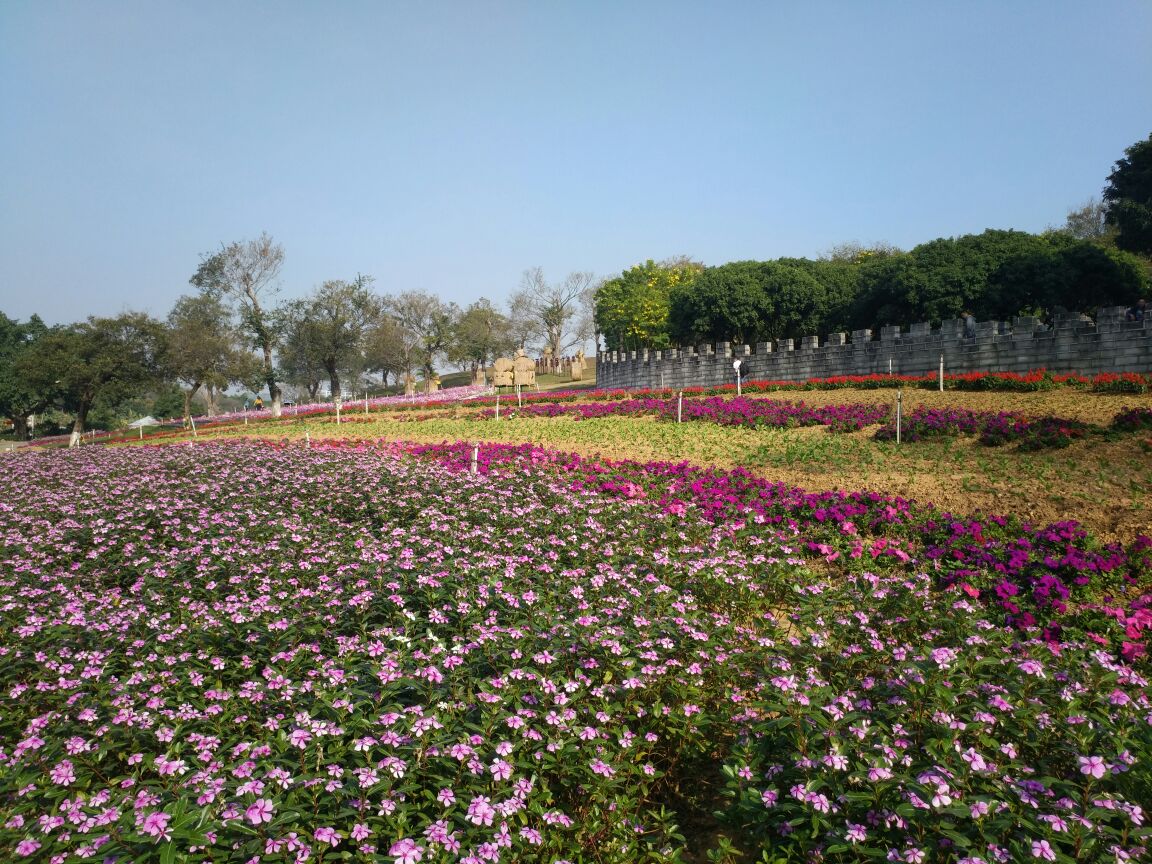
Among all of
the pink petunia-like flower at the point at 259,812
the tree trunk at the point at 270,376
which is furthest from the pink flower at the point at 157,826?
the tree trunk at the point at 270,376

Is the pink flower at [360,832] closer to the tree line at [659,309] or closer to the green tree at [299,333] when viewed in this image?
the tree line at [659,309]

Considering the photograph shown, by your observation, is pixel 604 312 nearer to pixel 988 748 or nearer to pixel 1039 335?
pixel 1039 335

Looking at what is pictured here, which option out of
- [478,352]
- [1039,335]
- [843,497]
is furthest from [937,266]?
[478,352]

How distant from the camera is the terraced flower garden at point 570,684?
122 inches

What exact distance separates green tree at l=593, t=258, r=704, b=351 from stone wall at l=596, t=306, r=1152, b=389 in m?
23.8

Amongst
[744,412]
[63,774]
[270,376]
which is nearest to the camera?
[63,774]

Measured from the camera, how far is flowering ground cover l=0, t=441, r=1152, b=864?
3082mm

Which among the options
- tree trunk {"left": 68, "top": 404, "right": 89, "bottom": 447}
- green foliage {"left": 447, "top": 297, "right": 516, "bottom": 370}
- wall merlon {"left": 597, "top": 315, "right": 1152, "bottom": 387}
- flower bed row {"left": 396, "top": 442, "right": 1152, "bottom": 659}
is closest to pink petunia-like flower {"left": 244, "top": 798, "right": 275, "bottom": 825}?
flower bed row {"left": 396, "top": 442, "right": 1152, "bottom": 659}

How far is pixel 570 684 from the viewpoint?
13.3 feet

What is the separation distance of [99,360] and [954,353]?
136 feet

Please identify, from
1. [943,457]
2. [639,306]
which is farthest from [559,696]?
[639,306]

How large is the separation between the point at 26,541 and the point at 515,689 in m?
7.16

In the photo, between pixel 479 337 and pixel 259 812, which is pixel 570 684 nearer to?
pixel 259 812

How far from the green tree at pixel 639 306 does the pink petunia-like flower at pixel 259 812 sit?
54105 mm
